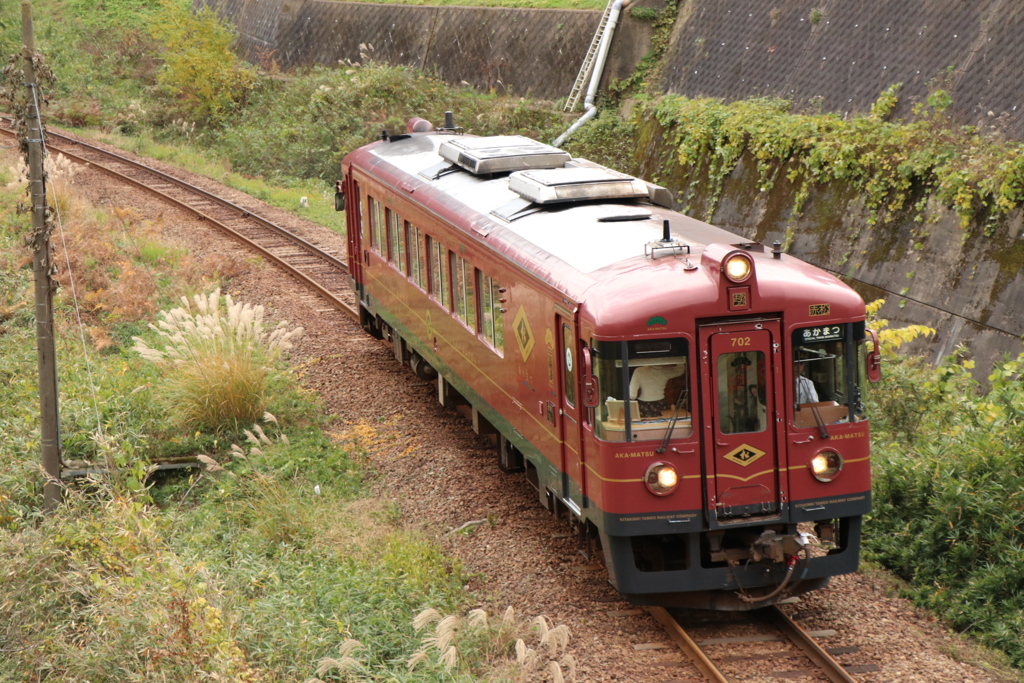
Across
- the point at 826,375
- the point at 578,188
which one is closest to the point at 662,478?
the point at 826,375

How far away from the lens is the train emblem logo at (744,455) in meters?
7.60

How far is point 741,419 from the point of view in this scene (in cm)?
763

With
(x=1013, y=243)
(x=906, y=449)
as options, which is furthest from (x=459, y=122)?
(x=906, y=449)

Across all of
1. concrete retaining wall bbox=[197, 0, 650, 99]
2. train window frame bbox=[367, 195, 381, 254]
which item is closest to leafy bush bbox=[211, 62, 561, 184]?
concrete retaining wall bbox=[197, 0, 650, 99]

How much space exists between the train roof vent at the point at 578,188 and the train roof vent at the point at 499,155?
1.31 metres

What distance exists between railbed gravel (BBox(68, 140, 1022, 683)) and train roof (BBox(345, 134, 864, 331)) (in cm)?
233

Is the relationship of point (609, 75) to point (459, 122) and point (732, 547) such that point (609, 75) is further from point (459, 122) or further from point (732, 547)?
point (732, 547)

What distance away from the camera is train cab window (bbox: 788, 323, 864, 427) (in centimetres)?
765

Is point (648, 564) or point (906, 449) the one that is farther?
point (906, 449)

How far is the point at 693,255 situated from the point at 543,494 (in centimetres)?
255

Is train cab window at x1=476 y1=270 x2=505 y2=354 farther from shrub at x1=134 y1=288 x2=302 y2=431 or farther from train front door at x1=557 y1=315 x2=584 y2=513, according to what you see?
shrub at x1=134 y1=288 x2=302 y2=431

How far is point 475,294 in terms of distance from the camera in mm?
10664

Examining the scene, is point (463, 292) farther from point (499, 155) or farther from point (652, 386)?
point (652, 386)

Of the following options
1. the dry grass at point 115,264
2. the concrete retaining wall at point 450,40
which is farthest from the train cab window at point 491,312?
the concrete retaining wall at point 450,40
